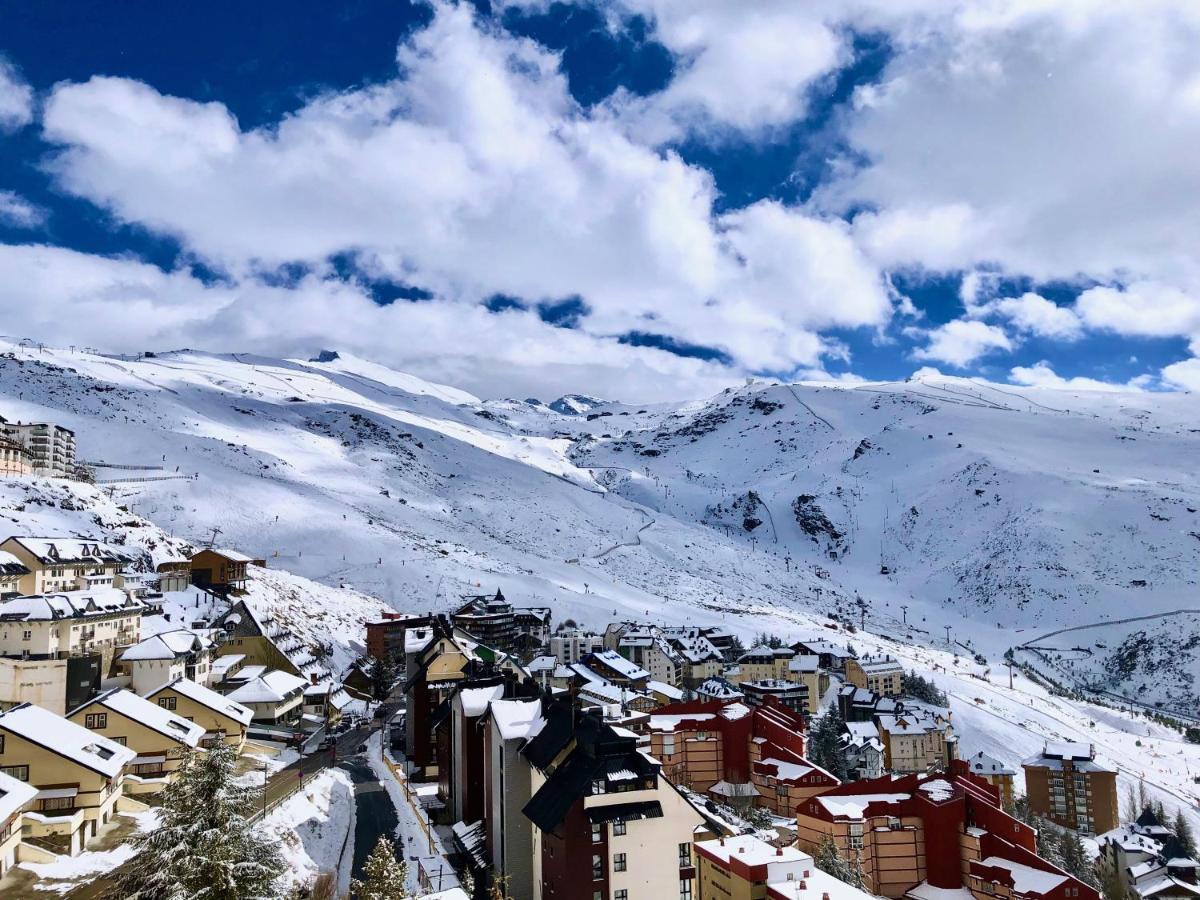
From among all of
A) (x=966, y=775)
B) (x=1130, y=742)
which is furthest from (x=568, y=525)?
(x=966, y=775)

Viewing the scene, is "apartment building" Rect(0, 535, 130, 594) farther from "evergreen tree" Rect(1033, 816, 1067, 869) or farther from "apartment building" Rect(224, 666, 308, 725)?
Answer: "evergreen tree" Rect(1033, 816, 1067, 869)

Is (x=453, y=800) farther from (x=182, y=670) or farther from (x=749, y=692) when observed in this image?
(x=749, y=692)

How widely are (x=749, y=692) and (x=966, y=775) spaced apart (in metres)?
42.3

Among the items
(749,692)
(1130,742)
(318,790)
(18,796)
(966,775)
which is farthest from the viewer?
(1130,742)

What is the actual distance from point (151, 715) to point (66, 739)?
8379mm

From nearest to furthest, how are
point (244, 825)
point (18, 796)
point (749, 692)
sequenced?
1. point (244, 825)
2. point (18, 796)
3. point (749, 692)

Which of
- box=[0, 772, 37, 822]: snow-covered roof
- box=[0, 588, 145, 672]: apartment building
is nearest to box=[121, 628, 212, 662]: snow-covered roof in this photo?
box=[0, 588, 145, 672]: apartment building

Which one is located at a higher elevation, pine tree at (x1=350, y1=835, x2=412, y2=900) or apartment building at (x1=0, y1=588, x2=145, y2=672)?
apartment building at (x1=0, y1=588, x2=145, y2=672)

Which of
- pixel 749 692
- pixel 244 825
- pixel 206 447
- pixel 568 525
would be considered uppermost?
pixel 206 447

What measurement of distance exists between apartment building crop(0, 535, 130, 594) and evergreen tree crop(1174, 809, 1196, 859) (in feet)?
282

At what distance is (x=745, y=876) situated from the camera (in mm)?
29016

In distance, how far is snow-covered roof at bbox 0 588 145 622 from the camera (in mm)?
44719

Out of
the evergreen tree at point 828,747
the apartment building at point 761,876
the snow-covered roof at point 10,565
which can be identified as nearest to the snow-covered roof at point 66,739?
the snow-covered roof at point 10,565

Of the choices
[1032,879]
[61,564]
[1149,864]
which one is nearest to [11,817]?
[61,564]
